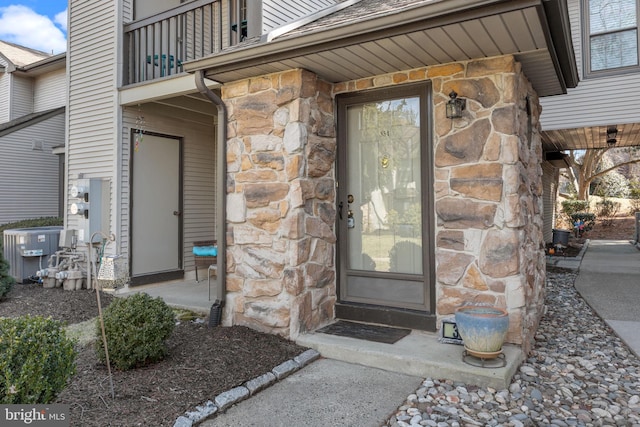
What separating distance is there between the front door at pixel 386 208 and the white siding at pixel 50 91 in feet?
31.6

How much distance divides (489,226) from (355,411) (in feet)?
5.40

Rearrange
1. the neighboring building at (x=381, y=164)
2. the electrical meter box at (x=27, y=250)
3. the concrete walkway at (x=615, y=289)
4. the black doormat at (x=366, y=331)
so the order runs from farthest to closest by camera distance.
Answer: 1. the electrical meter box at (x=27, y=250)
2. the concrete walkway at (x=615, y=289)
3. the black doormat at (x=366, y=331)
4. the neighboring building at (x=381, y=164)

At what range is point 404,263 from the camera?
3734 mm

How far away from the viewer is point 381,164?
3.87 meters

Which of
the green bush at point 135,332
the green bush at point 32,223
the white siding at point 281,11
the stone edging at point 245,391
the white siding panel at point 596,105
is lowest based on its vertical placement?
the stone edging at point 245,391

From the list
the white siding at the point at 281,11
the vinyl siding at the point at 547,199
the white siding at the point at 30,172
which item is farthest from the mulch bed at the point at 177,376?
the vinyl siding at the point at 547,199

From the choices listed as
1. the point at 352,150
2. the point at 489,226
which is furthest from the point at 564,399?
the point at 352,150

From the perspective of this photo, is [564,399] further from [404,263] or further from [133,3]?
[133,3]

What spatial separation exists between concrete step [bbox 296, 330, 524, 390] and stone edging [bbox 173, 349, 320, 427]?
18 centimetres

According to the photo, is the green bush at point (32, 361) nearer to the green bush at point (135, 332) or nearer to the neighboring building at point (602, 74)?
the green bush at point (135, 332)

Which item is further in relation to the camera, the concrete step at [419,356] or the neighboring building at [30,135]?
the neighboring building at [30,135]

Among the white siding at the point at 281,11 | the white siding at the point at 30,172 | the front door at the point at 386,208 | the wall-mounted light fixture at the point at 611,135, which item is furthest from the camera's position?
the white siding at the point at 30,172

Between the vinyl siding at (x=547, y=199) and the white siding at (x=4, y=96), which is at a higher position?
the white siding at (x=4, y=96)

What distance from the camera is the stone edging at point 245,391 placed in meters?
2.32
